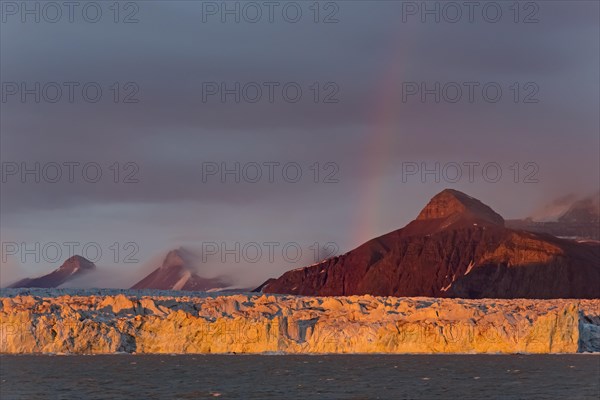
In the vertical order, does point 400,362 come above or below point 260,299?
below

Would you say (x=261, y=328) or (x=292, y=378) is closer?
(x=292, y=378)

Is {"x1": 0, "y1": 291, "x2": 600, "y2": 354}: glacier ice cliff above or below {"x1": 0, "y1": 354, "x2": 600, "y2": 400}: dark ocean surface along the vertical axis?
above

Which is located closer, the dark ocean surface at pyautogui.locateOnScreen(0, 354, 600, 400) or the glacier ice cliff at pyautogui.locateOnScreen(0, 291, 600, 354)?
the dark ocean surface at pyautogui.locateOnScreen(0, 354, 600, 400)

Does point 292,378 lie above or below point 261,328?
below

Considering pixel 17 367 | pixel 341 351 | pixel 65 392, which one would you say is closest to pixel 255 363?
pixel 341 351

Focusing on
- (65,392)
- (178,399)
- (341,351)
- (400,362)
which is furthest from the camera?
(400,362)

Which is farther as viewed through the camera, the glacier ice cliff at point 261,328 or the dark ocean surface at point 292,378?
the glacier ice cliff at point 261,328

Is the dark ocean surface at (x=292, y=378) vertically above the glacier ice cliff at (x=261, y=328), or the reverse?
the glacier ice cliff at (x=261, y=328)

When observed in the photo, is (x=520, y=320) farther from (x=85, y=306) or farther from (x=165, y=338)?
(x=85, y=306)
